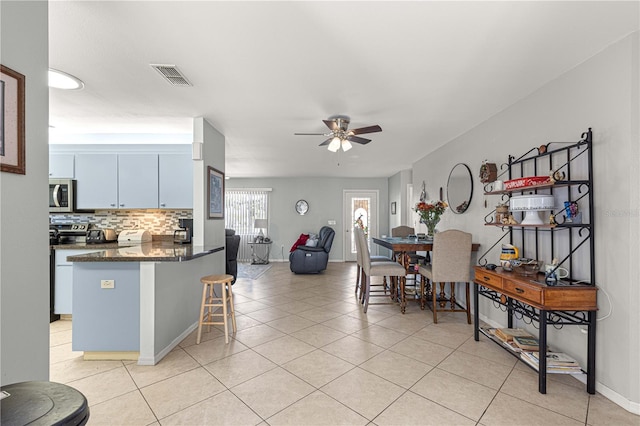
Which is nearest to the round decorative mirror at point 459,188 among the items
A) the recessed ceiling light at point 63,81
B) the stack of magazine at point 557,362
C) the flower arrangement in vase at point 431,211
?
the flower arrangement in vase at point 431,211

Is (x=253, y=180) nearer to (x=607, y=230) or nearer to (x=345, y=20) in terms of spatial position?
(x=345, y=20)

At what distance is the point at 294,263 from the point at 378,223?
2.95m

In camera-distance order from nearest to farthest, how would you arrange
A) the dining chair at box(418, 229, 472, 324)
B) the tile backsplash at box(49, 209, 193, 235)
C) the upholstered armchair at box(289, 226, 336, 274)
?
1. the dining chair at box(418, 229, 472, 324)
2. the tile backsplash at box(49, 209, 193, 235)
3. the upholstered armchair at box(289, 226, 336, 274)

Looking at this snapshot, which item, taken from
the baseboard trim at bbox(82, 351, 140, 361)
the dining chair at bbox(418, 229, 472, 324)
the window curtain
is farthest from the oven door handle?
the dining chair at bbox(418, 229, 472, 324)

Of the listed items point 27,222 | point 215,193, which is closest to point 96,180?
point 215,193

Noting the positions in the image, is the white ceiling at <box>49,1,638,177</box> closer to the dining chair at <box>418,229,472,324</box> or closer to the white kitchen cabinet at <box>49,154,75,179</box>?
the white kitchen cabinet at <box>49,154,75,179</box>

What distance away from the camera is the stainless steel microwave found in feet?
12.8

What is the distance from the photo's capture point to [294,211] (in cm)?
814

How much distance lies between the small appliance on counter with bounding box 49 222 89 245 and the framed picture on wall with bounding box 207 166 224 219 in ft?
5.92

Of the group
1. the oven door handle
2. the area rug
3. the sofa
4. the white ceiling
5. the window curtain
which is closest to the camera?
the white ceiling

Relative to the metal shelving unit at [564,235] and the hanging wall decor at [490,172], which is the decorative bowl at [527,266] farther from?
the hanging wall decor at [490,172]

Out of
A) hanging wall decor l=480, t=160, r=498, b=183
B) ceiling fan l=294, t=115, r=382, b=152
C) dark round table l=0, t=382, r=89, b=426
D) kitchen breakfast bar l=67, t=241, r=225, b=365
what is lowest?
kitchen breakfast bar l=67, t=241, r=225, b=365

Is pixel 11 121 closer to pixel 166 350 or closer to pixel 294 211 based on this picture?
pixel 166 350

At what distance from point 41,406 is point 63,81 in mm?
2738
